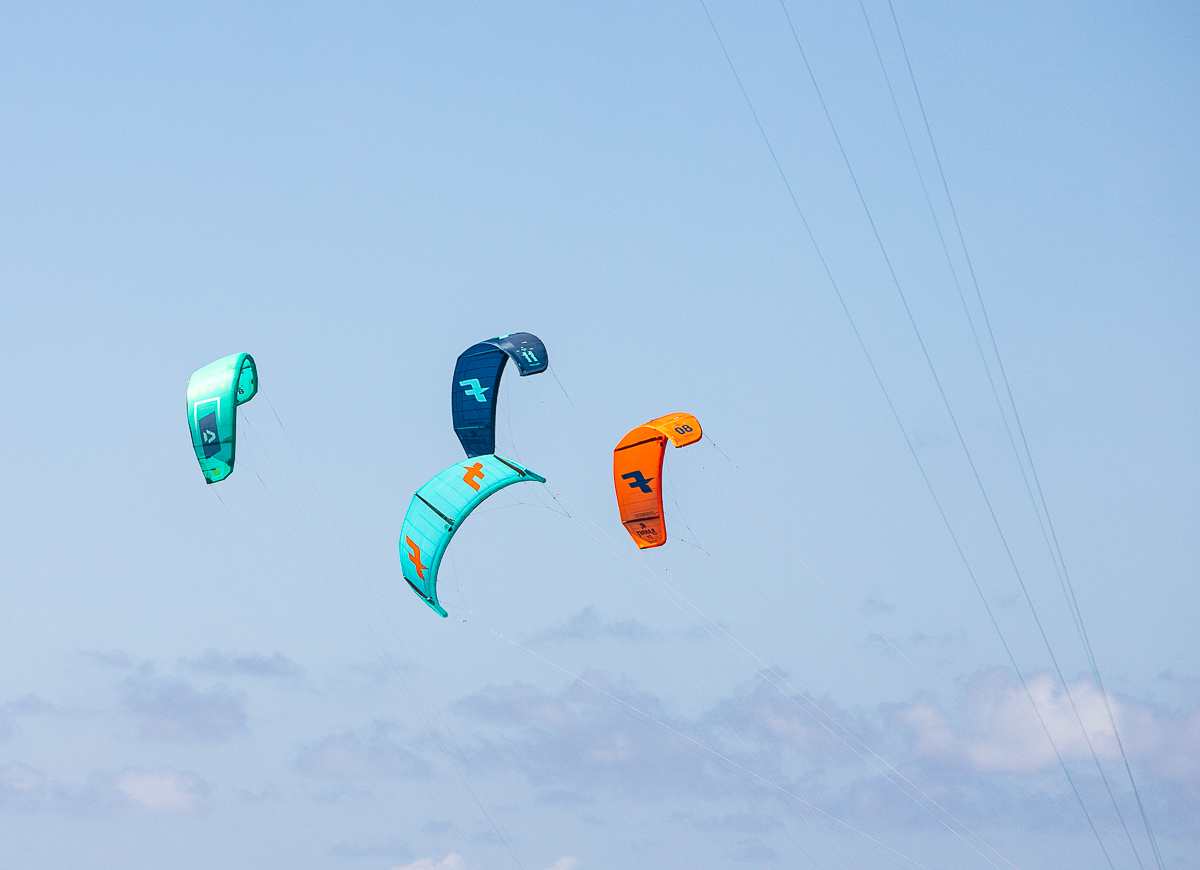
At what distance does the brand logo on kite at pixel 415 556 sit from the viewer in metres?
36.7

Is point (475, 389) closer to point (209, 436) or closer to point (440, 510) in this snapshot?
point (440, 510)

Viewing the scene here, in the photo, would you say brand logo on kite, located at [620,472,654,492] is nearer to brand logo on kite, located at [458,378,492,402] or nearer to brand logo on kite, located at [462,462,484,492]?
brand logo on kite, located at [462,462,484,492]

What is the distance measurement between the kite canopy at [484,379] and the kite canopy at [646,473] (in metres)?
3.19

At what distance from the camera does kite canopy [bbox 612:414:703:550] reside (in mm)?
38344

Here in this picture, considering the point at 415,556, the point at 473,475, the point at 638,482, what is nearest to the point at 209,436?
the point at 415,556

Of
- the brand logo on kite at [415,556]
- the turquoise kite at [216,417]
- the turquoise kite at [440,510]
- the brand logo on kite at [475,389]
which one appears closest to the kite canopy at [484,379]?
the brand logo on kite at [475,389]

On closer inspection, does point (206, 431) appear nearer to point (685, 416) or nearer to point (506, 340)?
point (506, 340)

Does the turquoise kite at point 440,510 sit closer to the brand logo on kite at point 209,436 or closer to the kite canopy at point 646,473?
the kite canopy at point 646,473


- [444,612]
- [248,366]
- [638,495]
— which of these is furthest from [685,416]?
[248,366]

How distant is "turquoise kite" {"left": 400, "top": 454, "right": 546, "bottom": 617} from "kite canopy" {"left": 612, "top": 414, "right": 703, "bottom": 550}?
2.44 meters

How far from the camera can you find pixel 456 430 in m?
38.6

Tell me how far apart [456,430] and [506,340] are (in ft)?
8.46

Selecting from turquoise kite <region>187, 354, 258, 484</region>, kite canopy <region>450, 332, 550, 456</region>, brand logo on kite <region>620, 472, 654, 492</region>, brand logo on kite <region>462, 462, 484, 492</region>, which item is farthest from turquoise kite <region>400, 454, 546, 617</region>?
turquoise kite <region>187, 354, 258, 484</region>

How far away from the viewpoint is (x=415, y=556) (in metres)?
36.8
